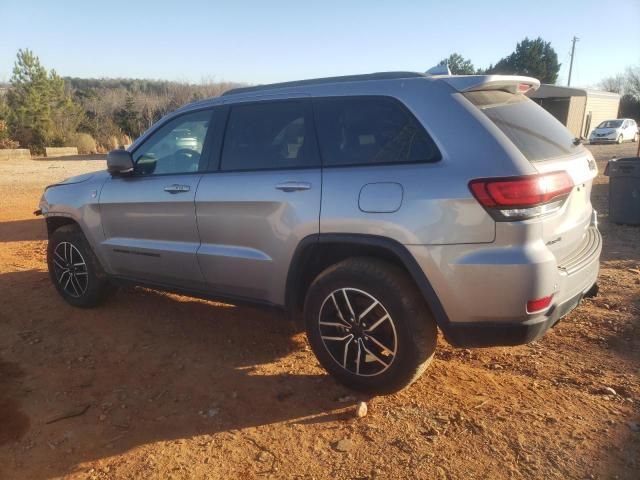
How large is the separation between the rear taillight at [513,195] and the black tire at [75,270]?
11.0 feet

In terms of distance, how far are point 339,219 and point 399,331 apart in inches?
28.5

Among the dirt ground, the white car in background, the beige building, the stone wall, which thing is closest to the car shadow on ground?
the dirt ground

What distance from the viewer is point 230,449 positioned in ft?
8.80

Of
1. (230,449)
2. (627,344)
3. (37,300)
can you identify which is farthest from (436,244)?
(37,300)

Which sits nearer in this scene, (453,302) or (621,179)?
(453,302)

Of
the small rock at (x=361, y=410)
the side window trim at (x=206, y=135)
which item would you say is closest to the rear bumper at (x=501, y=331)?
the small rock at (x=361, y=410)

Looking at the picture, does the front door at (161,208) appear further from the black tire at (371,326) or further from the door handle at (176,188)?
the black tire at (371,326)

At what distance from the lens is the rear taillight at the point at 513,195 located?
2.50 m

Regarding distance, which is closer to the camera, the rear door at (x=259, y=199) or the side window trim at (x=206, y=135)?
the rear door at (x=259, y=199)

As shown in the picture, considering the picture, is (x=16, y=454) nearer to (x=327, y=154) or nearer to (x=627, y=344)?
(x=327, y=154)

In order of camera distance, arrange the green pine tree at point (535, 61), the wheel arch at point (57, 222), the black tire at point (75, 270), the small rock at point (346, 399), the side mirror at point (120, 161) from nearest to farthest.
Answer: the small rock at point (346, 399), the side mirror at point (120, 161), the black tire at point (75, 270), the wheel arch at point (57, 222), the green pine tree at point (535, 61)

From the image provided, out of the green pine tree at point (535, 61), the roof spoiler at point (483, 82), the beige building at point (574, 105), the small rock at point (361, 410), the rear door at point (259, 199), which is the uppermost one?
the green pine tree at point (535, 61)

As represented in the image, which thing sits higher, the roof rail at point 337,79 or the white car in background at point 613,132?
the roof rail at point 337,79

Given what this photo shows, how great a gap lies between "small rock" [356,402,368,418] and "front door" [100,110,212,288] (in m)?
1.51
